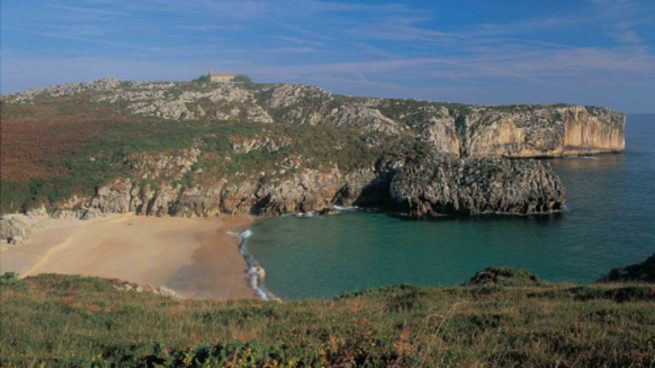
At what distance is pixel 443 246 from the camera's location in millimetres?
31578

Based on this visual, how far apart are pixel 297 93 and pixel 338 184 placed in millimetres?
38748

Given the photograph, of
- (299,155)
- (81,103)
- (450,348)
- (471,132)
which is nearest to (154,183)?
(299,155)

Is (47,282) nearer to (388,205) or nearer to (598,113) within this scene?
(388,205)

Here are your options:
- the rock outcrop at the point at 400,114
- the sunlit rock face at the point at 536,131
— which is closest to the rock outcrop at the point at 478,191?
the rock outcrop at the point at 400,114

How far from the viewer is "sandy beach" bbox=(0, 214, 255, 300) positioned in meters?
25.3

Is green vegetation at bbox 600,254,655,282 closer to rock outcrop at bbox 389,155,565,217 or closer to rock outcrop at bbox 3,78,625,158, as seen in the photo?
rock outcrop at bbox 389,155,565,217

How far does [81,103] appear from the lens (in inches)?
2458

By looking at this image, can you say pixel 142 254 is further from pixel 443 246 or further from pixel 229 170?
pixel 443 246

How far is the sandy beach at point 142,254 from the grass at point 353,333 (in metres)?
13.0

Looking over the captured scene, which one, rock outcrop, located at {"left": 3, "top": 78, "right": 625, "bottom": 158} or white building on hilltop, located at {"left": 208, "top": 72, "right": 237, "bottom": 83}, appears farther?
white building on hilltop, located at {"left": 208, "top": 72, "right": 237, "bottom": 83}

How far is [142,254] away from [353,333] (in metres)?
26.7

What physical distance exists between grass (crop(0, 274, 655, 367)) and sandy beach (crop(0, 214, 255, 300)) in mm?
13009

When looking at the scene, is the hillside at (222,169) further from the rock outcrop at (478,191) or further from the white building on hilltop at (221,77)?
the white building on hilltop at (221,77)

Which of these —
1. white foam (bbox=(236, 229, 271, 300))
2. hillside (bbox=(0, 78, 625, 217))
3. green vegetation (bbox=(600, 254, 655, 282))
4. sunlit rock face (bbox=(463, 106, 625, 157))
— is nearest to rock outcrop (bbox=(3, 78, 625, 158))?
sunlit rock face (bbox=(463, 106, 625, 157))
